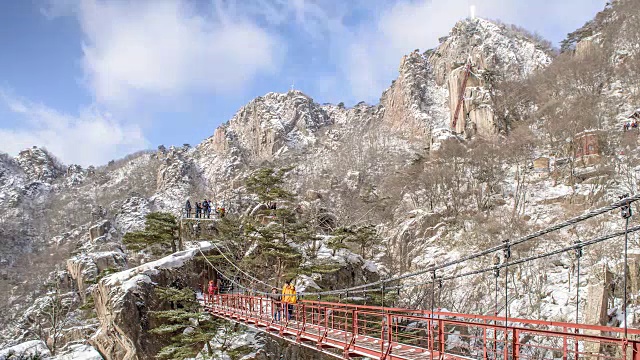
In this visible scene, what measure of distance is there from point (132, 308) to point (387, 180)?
27235mm

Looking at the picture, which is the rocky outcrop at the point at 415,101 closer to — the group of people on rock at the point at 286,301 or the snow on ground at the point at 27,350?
the snow on ground at the point at 27,350

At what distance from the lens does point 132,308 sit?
13398 millimetres

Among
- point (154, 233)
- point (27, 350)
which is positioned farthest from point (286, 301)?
point (27, 350)

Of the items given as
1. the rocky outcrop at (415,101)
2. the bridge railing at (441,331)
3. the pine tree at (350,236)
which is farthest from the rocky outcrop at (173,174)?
the bridge railing at (441,331)

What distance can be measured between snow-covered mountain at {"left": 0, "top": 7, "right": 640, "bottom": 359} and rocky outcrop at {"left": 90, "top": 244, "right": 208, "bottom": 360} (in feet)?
0.62

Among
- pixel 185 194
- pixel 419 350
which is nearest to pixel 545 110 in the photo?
pixel 419 350

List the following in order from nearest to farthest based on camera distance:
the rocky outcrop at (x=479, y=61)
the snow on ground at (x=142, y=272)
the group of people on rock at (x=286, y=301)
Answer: the group of people on rock at (x=286, y=301) < the snow on ground at (x=142, y=272) < the rocky outcrop at (x=479, y=61)

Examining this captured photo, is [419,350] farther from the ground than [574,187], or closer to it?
closer to it

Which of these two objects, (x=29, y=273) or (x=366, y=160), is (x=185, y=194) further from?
(x=366, y=160)

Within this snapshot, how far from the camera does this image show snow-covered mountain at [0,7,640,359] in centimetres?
2222

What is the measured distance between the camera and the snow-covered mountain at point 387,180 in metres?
22.2

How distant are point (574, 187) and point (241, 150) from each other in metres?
62.1

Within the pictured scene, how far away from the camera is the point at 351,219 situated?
2862cm

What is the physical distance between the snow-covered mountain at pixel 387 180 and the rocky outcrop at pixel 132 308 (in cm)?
19
